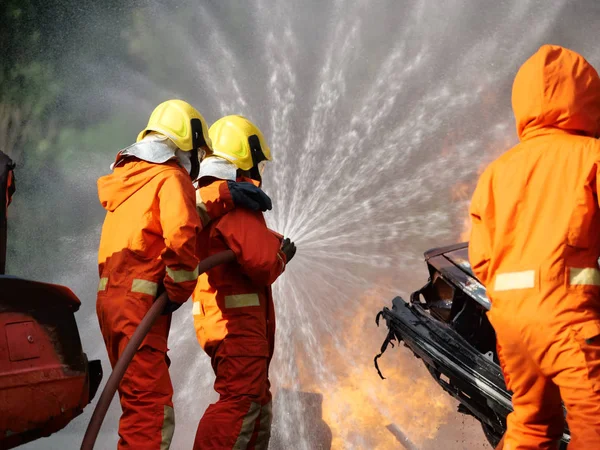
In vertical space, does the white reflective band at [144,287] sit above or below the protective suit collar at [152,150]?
below

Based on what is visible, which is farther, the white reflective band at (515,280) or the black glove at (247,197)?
the black glove at (247,197)

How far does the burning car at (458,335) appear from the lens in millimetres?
3576

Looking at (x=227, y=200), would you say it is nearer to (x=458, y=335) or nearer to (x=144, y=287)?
(x=144, y=287)

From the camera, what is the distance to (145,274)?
368cm

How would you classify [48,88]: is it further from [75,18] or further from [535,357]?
[535,357]

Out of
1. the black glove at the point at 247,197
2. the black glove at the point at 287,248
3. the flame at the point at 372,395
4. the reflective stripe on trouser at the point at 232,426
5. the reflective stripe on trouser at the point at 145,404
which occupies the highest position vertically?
the black glove at the point at 247,197

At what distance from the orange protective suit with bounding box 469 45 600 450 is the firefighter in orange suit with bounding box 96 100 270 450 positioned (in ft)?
5.03

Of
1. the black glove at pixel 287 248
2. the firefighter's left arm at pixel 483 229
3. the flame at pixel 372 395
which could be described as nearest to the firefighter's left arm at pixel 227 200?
the black glove at pixel 287 248

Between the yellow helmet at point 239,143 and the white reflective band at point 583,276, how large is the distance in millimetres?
2588

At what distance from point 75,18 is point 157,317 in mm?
8335

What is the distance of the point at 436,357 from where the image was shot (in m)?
3.83

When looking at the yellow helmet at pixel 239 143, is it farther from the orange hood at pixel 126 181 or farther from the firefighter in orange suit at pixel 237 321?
the orange hood at pixel 126 181

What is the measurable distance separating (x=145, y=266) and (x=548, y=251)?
6.88 feet

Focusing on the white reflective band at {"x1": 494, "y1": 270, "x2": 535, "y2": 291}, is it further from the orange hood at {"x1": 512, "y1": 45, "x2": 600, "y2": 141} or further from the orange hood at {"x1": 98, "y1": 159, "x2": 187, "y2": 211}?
the orange hood at {"x1": 98, "y1": 159, "x2": 187, "y2": 211}
